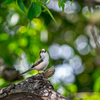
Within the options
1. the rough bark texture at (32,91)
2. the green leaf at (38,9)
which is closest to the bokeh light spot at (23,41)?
the rough bark texture at (32,91)

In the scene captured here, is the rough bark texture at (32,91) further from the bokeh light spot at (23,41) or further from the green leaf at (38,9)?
the bokeh light spot at (23,41)

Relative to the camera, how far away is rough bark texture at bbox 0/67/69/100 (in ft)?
7.72

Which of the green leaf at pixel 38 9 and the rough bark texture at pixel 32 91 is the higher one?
the green leaf at pixel 38 9

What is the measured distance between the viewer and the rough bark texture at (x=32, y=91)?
2352 mm

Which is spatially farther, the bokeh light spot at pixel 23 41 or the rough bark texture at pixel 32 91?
the bokeh light spot at pixel 23 41

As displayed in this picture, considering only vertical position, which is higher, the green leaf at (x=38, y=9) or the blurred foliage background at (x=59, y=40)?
the green leaf at (x=38, y=9)

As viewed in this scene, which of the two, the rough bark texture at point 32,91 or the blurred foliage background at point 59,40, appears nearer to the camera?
the rough bark texture at point 32,91

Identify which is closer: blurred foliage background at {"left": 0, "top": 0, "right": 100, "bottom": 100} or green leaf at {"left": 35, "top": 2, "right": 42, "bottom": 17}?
green leaf at {"left": 35, "top": 2, "right": 42, "bottom": 17}

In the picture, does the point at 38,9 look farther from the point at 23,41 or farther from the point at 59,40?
the point at 59,40

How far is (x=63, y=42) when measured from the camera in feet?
21.4

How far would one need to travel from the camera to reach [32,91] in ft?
7.78

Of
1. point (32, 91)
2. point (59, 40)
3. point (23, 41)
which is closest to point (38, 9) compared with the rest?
point (32, 91)

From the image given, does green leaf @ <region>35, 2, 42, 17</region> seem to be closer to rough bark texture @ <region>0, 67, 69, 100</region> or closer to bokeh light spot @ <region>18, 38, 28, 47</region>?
rough bark texture @ <region>0, 67, 69, 100</region>

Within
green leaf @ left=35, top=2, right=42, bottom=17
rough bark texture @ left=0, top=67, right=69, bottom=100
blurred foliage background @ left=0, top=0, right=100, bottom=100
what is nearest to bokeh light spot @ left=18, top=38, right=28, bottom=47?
blurred foliage background @ left=0, top=0, right=100, bottom=100
